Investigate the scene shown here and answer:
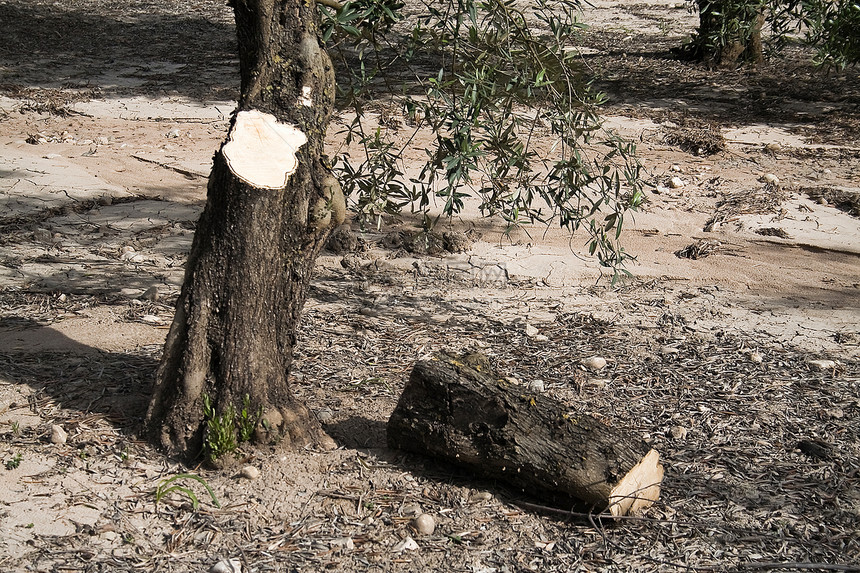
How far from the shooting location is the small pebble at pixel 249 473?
3223mm

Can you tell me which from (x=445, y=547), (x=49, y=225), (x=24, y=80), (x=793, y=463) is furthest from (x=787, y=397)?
(x=24, y=80)

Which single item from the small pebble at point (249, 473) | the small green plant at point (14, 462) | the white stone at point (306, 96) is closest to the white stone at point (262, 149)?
the white stone at point (306, 96)

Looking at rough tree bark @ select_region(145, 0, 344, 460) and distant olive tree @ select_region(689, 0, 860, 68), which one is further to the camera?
distant olive tree @ select_region(689, 0, 860, 68)

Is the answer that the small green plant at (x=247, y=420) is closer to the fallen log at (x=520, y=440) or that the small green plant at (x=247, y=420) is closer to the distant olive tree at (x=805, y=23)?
the fallen log at (x=520, y=440)

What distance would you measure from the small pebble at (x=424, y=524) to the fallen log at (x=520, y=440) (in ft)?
0.96

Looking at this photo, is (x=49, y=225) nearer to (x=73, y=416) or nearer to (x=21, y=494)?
(x=73, y=416)

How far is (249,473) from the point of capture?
3.22 metres

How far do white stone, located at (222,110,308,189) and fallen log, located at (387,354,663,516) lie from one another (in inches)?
35.7

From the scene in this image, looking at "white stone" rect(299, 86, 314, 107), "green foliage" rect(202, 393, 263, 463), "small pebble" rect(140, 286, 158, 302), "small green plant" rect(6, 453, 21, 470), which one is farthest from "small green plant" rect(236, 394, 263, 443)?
"small pebble" rect(140, 286, 158, 302)

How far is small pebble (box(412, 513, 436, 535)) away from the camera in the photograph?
3.02 m

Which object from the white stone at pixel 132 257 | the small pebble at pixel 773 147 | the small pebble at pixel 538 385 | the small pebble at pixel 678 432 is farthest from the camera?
the small pebble at pixel 773 147

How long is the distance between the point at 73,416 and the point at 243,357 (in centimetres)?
86

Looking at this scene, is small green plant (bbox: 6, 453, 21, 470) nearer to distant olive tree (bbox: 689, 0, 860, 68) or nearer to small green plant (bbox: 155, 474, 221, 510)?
small green plant (bbox: 155, 474, 221, 510)

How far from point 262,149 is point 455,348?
69.6 inches
